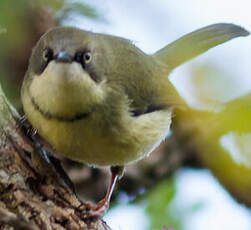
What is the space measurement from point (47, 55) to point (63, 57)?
0.18m

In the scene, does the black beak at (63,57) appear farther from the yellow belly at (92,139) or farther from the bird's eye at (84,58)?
the yellow belly at (92,139)

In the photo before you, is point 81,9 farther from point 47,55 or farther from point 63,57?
point 47,55

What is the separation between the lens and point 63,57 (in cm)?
261

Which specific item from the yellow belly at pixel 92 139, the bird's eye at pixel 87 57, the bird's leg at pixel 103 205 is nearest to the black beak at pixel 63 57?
the bird's eye at pixel 87 57

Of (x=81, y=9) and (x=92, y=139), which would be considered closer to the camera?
(x=81, y=9)

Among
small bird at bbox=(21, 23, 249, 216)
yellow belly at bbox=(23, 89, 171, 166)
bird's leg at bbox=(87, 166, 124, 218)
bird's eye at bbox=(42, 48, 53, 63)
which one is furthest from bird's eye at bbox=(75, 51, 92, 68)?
bird's leg at bbox=(87, 166, 124, 218)

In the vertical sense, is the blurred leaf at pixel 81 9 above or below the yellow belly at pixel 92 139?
above

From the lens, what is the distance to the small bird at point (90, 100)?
8.87 ft

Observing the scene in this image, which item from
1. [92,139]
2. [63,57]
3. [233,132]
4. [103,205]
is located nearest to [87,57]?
[63,57]

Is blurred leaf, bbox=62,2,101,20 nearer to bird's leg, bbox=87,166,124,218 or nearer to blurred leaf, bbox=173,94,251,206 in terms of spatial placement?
blurred leaf, bbox=173,94,251,206

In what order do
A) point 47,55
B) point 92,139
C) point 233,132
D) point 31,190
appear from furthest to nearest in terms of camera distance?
point 92,139, point 47,55, point 31,190, point 233,132

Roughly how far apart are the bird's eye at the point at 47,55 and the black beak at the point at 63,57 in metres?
0.09

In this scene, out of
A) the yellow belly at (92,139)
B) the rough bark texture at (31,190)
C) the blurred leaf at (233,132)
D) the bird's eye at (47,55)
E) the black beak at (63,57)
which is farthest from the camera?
the yellow belly at (92,139)

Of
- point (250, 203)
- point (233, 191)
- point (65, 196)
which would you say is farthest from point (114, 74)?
point (250, 203)
